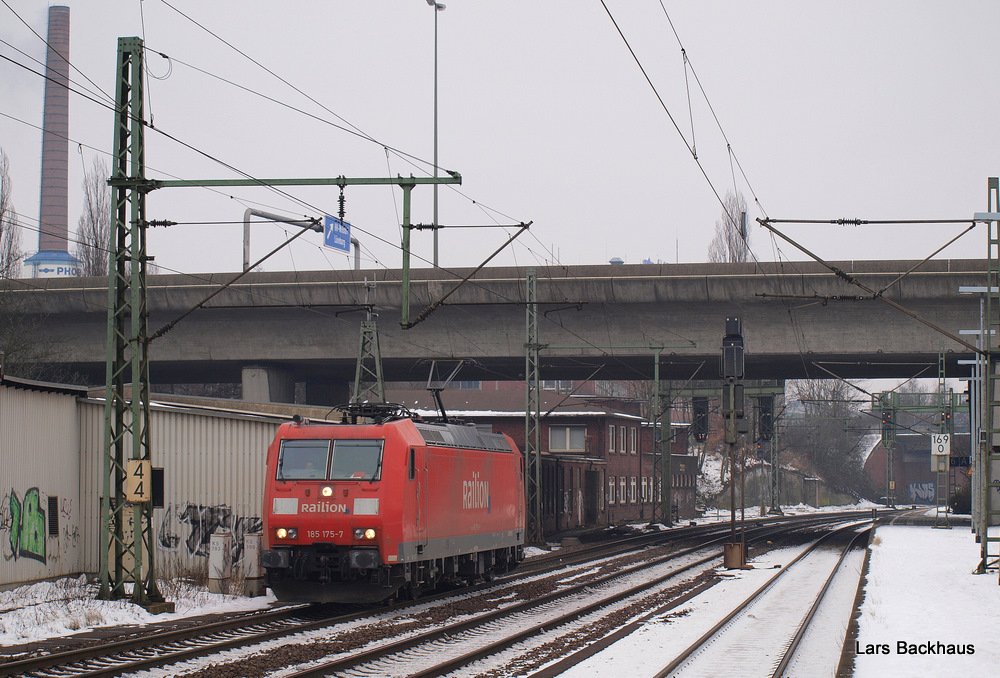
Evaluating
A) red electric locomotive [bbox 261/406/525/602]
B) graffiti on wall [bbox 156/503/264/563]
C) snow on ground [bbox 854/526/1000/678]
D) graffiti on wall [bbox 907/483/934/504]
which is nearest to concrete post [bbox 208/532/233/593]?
graffiti on wall [bbox 156/503/264/563]

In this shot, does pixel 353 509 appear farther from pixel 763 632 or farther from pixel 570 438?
pixel 570 438

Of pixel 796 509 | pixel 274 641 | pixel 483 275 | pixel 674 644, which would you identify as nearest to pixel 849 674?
pixel 674 644

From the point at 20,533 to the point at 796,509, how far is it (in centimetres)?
7878

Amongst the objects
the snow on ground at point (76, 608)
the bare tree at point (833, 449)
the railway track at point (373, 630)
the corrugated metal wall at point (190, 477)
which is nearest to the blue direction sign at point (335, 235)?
the corrugated metal wall at point (190, 477)

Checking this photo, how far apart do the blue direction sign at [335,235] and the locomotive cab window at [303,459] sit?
33.4ft

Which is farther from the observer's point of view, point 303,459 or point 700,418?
point 700,418

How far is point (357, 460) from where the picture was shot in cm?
1972

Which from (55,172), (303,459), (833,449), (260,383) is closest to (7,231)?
(260,383)

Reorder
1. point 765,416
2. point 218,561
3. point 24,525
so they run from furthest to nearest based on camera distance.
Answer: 1. point 765,416
2. point 218,561
3. point 24,525

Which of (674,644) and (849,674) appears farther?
(674,644)

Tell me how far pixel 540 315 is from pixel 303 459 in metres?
20.1

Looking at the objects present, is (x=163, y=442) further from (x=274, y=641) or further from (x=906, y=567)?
(x=906, y=567)

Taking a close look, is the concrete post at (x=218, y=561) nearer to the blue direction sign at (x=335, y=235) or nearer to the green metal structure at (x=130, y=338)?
the green metal structure at (x=130, y=338)

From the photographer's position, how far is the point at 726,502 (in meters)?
97.2
